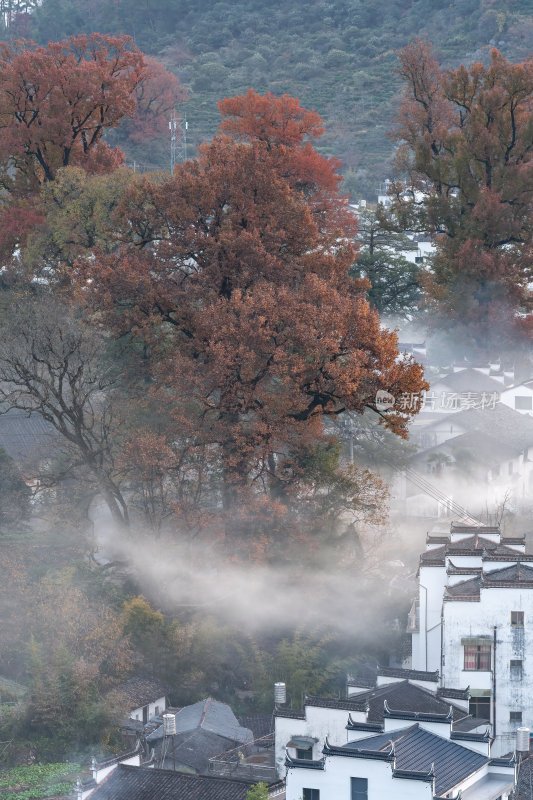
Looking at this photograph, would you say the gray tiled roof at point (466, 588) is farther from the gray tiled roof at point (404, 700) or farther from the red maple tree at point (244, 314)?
the red maple tree at point (244, 314)

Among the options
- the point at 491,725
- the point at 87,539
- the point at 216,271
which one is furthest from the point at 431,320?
the point at 491,725

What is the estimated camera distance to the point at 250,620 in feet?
86.8

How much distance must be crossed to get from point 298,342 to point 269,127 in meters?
10.8

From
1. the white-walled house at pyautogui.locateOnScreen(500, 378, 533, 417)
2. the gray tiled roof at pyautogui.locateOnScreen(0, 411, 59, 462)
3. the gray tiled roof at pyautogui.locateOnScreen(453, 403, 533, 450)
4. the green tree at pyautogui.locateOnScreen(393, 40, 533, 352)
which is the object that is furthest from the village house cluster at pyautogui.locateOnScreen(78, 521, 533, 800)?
the white-walled house at pyautogui.locateOnScreen(500, 378, 533, 417)

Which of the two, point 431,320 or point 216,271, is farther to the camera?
point 431,320

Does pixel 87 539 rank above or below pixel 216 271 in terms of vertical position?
below

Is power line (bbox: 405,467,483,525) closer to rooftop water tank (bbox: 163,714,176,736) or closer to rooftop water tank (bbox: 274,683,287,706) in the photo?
rooftop water tank (bbox: 274,683,287,706)

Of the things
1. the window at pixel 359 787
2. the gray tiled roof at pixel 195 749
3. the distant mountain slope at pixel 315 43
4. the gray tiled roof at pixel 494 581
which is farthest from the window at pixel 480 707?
the distant mountain slope at pixel 315 43

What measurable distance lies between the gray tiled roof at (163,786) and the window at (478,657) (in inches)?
226

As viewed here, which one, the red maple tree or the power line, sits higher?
the red maple tree

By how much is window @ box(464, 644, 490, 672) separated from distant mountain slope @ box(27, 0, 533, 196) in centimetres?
4586

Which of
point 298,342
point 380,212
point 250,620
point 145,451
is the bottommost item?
point 250,620

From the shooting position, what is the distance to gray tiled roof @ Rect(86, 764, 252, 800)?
19047 mm

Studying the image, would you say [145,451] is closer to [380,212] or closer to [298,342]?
[298,342]
